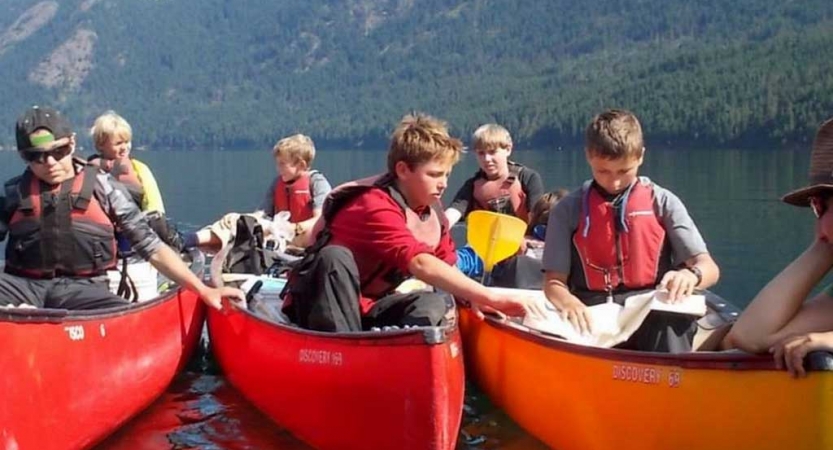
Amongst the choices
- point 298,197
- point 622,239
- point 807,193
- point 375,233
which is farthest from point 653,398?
point 298,197

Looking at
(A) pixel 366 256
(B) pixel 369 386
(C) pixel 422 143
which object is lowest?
(B) pixel 369 386

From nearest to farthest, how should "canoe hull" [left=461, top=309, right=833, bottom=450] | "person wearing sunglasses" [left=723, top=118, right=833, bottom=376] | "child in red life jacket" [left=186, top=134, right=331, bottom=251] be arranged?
"person wearing sunglasses" [left=723, top=118, right=833, bottom=376] → "canoe hull" [left=461, top=309, right=833, bottom=450] → "child in red life jacket" [left=186, top=134, right=331, bottom=251]

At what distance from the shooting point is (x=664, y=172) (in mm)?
40812

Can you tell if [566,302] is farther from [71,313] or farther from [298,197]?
[298,197]

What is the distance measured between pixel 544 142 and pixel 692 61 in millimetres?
29860

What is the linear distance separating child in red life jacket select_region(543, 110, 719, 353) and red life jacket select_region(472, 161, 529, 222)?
2951 millimetres

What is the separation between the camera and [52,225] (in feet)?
19.4

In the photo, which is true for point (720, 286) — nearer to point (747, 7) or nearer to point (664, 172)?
point (664, 172)

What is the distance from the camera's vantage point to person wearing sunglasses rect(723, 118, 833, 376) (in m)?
3.64

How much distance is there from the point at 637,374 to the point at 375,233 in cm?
144

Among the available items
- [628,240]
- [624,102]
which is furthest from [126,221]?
[624,102]

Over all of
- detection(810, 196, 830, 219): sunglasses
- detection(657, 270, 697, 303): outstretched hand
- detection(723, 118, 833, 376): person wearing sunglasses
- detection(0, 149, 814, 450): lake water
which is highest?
detection(810, 196, 830, 219): sunglasses

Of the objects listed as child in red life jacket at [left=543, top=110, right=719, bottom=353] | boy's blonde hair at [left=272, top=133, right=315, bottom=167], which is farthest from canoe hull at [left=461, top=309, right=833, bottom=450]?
boy's blonde hair at [left=272, top=133, right=315, bottom=167]

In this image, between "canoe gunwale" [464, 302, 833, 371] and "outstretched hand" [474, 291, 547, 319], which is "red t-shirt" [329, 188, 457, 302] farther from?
"canoe gunwale" [464, 302, 833, 371]
